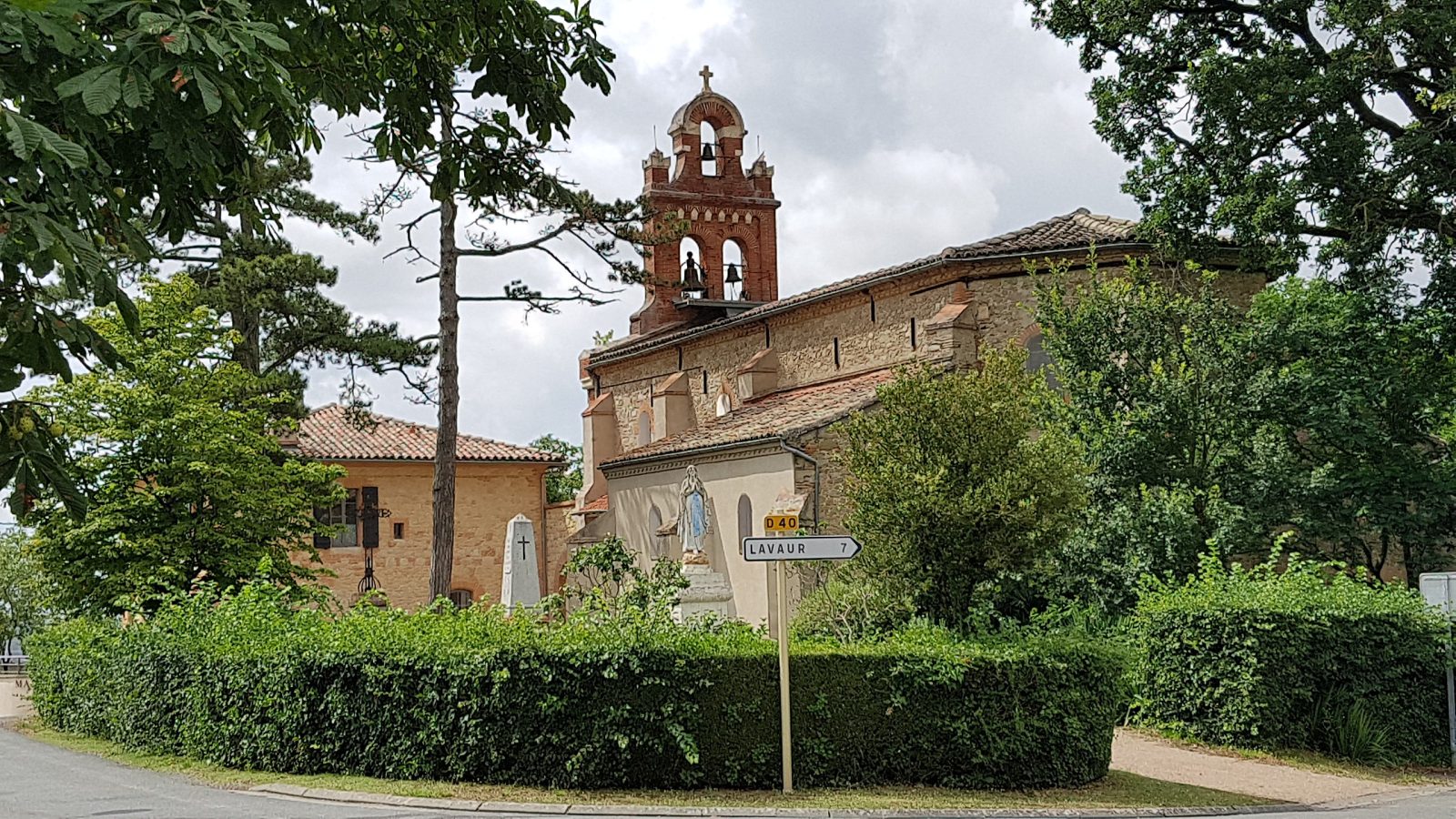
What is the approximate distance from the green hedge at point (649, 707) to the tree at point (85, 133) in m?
8.53

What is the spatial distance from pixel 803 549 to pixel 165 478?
567 inches

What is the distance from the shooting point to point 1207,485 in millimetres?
21656

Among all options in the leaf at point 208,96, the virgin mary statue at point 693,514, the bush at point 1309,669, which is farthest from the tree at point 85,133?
the virgin mary statue at point 693,514

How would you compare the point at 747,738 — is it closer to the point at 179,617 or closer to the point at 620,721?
the point at 620,721

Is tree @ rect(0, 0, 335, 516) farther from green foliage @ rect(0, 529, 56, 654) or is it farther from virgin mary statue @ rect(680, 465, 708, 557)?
green foliage @ rect(0, 529, 56, 654)

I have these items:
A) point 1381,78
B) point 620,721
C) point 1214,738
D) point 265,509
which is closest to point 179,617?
point 265,509

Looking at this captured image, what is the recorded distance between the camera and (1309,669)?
16562mm

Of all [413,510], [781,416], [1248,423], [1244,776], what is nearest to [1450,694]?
[1244,776]

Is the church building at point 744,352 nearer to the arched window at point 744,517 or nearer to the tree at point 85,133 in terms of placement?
the arched window at point 744,517

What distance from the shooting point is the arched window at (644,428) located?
39.0m

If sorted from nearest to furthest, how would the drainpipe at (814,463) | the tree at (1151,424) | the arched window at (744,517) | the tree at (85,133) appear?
the tree at (85,133)
the tree at (1151,424)
the drainpipe at (814,463)
the arched window at (744,517)

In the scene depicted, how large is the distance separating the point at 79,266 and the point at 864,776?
10.8 meters

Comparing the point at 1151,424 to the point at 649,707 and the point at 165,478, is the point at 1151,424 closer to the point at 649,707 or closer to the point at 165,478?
the point at 649,707

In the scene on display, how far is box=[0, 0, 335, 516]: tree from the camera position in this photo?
3424 millimetres
